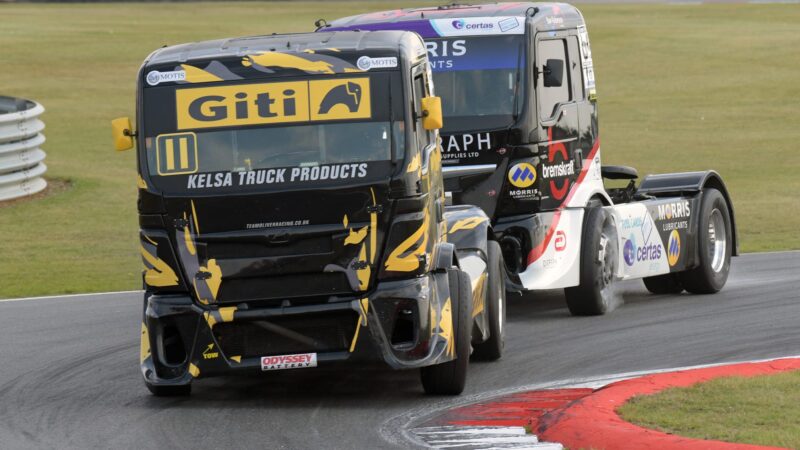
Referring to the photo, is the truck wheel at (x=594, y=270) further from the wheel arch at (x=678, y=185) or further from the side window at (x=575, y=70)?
the wheel arch at (x=678, y=185)

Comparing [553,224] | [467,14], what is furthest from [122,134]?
[553,224]

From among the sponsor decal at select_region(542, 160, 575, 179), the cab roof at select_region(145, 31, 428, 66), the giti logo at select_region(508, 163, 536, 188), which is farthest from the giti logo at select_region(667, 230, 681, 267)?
the cab roof at select_region(145, 31, 428, 66)

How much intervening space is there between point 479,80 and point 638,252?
2465mm

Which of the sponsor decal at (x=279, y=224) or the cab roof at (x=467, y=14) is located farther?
the cab roof at (x=467, y=14)

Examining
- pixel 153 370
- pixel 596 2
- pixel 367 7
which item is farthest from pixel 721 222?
pixel 596 2

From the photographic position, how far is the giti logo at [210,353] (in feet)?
33.1

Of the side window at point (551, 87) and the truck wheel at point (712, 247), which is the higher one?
the side window at point (551, 87)

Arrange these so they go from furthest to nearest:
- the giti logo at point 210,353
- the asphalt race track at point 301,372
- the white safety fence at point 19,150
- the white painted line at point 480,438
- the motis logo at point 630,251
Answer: the white safety fence at point 19,150, the motis logo at point 630,251, the giti logo at point 210,353, the asphalt race track at point 301,372, the white painted line at point 480,438

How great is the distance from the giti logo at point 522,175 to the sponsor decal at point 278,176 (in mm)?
3947

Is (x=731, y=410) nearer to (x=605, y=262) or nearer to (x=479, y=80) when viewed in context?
(x=605, y=262)

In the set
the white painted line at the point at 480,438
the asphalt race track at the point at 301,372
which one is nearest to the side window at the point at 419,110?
the asphalt race track at the point at 301,372

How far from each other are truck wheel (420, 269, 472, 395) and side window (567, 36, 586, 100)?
14.5 ft

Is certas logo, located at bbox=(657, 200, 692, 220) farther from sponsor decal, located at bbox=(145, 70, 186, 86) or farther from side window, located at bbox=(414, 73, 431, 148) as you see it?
sponsor decal, located at bbox=(145, 70, 186, 86)

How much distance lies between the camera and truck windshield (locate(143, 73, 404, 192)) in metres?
10.1
